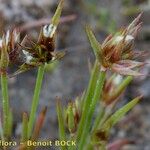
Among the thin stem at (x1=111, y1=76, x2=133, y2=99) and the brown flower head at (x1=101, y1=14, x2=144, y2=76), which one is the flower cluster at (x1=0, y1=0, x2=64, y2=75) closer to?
the brown flower head at (x1=101, y1=14, x2=144, y2=76)

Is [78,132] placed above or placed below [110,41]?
below

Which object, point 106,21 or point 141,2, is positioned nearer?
point 106,21

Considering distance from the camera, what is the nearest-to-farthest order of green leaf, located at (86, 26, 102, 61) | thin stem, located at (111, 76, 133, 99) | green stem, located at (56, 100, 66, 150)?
green leaf, located at (86, 26, 102, 61), green stem, located at (56, 100, 66, 150), thin stem, located at (111, 76, 133, 99)

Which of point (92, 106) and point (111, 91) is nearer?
point (92, 106)

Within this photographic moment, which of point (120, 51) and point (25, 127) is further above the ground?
point (120, 51)

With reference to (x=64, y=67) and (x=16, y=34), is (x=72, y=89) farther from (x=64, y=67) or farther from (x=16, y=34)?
(x=16, y=34)

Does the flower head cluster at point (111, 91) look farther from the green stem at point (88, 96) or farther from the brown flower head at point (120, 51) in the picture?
the brown flower head at point (120, 51)

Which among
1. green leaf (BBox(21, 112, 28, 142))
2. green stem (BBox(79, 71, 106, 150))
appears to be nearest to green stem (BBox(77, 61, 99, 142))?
green stem (BBox(79, 71, 106, 150))

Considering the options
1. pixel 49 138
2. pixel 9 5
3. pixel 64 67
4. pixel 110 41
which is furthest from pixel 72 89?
pixel 110 41

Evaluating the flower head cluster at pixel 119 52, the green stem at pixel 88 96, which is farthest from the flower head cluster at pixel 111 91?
the flower head cluster at pixel 119 52

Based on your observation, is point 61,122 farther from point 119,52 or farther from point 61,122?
point 119,52

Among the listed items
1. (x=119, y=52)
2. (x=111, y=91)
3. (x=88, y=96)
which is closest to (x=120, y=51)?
(x=119, y=52)
